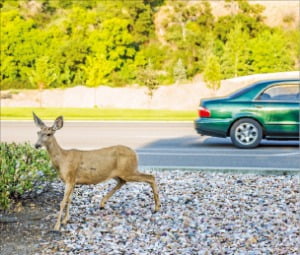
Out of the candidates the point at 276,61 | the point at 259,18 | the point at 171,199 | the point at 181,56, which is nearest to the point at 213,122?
the point at 171,199

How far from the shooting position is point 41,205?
6.25 meters

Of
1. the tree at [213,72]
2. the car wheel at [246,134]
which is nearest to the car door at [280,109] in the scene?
the car wheel at [246,134]

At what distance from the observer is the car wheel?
1224cm

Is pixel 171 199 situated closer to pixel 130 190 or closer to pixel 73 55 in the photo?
pixel 130 190

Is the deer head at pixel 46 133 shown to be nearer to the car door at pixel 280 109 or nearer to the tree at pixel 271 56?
the car door at pixel 280 109

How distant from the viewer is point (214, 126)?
486 inches

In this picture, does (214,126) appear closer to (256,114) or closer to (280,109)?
(256,114)

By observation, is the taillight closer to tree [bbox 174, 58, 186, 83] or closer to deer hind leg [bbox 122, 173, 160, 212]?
deer hind leg [bbox 122, 173, 160, 212]

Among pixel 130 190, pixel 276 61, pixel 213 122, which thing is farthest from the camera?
pixel 276 61

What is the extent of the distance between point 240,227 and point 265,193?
1220mm

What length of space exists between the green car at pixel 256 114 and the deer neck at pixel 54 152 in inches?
278

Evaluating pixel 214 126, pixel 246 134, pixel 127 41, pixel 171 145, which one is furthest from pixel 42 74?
pixel 246 134

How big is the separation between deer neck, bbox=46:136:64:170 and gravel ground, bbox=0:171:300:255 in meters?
0.60

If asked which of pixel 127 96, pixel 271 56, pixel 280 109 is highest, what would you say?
pixel 271 56
